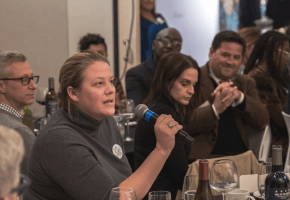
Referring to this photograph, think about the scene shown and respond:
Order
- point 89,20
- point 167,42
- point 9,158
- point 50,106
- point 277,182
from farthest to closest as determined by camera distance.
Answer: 1. point 89,20
2. point 167,42
3. point 50,106
4. point 277,182
5. point 9,158

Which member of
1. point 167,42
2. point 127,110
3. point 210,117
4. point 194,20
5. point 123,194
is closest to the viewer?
point 123,194

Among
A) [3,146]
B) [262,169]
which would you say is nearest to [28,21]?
[262,169]

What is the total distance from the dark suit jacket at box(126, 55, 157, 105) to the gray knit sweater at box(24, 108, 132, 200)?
7.09 ft

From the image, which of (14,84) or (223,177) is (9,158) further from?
(14,84)

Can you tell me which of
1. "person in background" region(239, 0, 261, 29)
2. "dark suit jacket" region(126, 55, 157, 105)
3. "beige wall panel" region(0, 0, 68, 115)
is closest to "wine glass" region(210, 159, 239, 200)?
"dark suit jacket" region(126, 55, 157, 105)

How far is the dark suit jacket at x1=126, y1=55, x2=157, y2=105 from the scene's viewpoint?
3.46 meters

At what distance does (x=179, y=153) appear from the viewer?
1.74 meters

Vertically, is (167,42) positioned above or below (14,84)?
above

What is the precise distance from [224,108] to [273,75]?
2.38 ft

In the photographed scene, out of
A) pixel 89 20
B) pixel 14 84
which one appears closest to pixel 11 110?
pixel 14 84

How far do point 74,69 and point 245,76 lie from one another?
6.20ft

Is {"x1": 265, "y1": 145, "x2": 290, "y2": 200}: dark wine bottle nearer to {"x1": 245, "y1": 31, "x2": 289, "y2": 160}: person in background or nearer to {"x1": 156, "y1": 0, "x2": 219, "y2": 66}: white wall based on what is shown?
{"x1": 245, "y1": 31, "x2": 289, "y2": 160}: person in background

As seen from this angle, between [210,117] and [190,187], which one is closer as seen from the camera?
[190,187]

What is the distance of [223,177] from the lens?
1.05 meters
